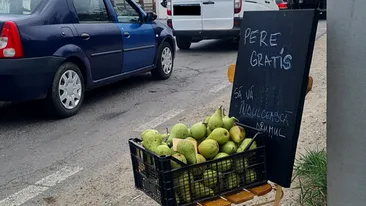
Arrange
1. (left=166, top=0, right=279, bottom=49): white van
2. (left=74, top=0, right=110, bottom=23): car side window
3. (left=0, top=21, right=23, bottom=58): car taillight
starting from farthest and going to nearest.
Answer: (left=166, top=0, right=279, bottom=49): white van
(left=74, top=0, right=110, bottom=23): car side window
(left=0, top=21, right=23, bottom=58): car taillight

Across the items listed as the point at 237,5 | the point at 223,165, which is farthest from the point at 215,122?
the point at 237,5

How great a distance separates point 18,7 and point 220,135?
13.3 ft

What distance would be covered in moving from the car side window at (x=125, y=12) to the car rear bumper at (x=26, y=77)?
5.55 ft

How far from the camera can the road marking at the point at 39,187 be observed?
12.3 feet

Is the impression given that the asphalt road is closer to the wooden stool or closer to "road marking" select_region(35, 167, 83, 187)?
"road marking" select_region(35, 167, 83, 187)

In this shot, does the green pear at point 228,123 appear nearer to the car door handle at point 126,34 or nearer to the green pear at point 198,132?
the green pear at point 198,132

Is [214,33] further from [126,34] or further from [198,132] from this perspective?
[198,132]

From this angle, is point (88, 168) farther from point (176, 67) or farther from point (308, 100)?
point (176, 67)

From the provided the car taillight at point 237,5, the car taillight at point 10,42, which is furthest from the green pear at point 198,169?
the car taillight at point 237,5

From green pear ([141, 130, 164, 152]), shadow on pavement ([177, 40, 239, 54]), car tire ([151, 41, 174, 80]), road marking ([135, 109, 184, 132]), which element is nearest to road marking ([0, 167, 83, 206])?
road marking ([135, 109, 184, 132])

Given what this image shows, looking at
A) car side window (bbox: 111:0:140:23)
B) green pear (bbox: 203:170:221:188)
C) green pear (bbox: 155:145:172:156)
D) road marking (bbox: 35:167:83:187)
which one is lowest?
road marking (bbox: 35:167:83:187)

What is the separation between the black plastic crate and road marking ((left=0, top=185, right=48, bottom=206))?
1.70 m

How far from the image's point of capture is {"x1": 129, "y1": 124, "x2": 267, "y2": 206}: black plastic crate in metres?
2.12

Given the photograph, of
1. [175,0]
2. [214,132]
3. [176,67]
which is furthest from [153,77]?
[214,132]
